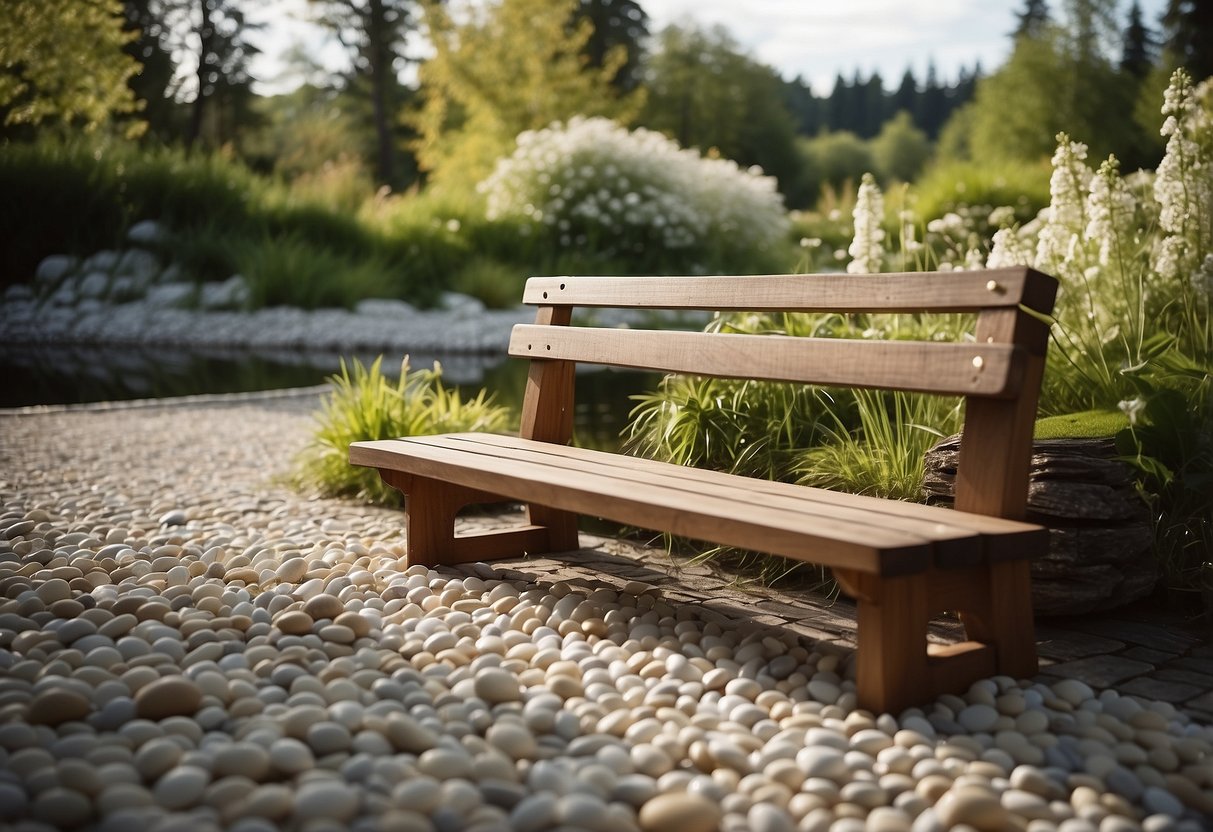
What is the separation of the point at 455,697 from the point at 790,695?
2.35ft

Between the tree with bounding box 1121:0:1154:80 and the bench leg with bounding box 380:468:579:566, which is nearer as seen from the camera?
the bench leg with bounding box 380:468:579:566

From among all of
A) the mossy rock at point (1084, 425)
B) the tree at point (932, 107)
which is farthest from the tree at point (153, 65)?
the tree at point (932, 107)

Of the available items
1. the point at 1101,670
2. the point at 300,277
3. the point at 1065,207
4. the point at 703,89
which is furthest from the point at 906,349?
the point at 703,89

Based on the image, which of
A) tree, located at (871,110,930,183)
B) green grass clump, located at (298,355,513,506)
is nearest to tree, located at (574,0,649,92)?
tree, located at (871,110,930,183)

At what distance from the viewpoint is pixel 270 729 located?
188 cm

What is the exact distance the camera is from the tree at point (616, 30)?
31484 mm

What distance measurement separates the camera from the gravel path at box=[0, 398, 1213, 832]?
163 cm

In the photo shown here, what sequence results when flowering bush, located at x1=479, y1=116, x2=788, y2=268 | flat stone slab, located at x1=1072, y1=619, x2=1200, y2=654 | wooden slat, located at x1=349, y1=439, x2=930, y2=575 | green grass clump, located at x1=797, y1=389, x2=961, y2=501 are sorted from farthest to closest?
flowering bush, located at x1=479, y1=116, x2=788, y2=268 → green grass clump, located at x1=797, y1=389, x2=961, y2=501 → flat stone slab, located at x1=1072, y1=619, x2=1200, y2=654 → wooden slat, located at x1=349, y1=439, x2=930, y2=575

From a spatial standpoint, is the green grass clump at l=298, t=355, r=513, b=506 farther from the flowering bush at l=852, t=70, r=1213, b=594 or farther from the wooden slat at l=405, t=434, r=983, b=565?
the flowering bush at l=852, t=70, r=1213, b=594

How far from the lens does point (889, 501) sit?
2.40m

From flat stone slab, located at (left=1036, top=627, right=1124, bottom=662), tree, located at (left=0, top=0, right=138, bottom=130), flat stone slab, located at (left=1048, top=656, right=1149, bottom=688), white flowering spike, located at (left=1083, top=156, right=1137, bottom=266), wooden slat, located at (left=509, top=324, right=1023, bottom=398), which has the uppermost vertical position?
tree, located at (left=0, top=0, right=138, bottom=130)

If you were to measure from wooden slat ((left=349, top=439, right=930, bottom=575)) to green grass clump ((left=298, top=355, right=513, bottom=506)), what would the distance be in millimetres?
1541

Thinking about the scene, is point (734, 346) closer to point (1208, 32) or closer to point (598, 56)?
point (1208, 32)

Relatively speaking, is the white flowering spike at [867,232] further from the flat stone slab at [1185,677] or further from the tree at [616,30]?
the tree at [616,30]
